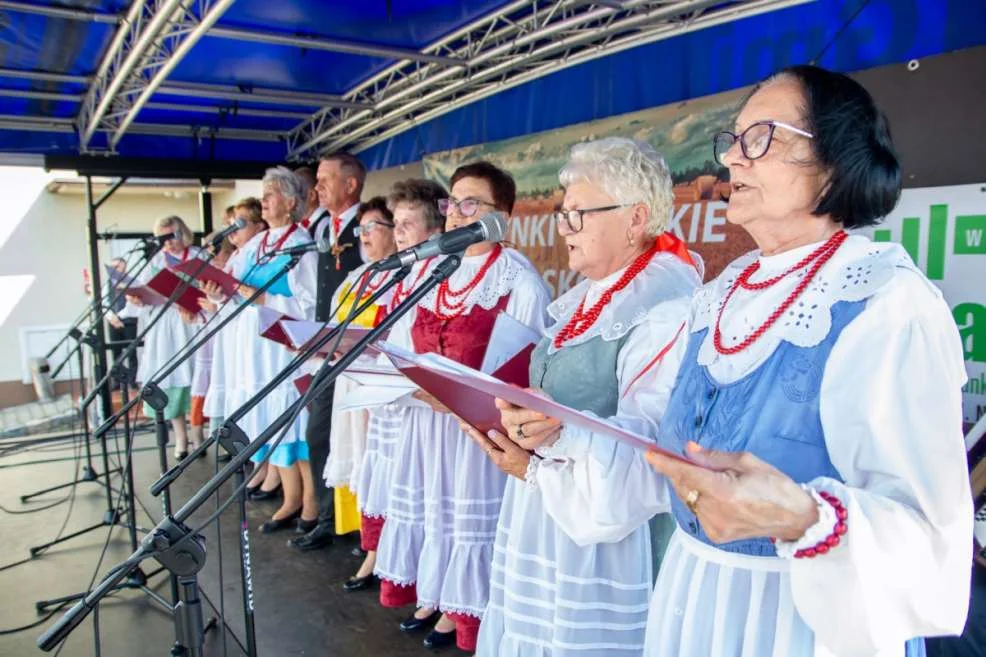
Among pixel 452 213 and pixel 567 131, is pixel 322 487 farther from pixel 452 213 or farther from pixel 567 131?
pixel 567 131

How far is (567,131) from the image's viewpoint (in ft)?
12.8

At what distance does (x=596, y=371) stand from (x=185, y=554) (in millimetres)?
955


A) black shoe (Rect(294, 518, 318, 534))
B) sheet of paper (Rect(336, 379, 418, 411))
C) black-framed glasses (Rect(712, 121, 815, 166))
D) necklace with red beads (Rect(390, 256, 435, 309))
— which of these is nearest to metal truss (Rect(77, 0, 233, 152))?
necklace with red beads (Rect(390, 256, 435, 309))

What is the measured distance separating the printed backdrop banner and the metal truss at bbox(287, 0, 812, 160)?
37 centimetres

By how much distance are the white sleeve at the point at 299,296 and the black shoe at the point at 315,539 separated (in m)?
1.17

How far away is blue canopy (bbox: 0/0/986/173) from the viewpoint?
8.63ft

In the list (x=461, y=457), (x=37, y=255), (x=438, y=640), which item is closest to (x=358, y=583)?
(x=438, y=640)

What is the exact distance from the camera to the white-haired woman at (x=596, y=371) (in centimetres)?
159

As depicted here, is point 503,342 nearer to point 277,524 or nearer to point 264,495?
point 277,524

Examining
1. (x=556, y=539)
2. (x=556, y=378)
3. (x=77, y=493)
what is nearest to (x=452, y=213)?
(x=556, y=378)

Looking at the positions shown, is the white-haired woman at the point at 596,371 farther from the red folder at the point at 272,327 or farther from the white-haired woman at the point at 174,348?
the white-haired woman at the point at 174,348

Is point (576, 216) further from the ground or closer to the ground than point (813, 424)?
further from the ground

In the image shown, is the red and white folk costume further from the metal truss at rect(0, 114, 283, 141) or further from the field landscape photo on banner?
the metal truss at rect(0, 114, 283, 141)

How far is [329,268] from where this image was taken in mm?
3781
